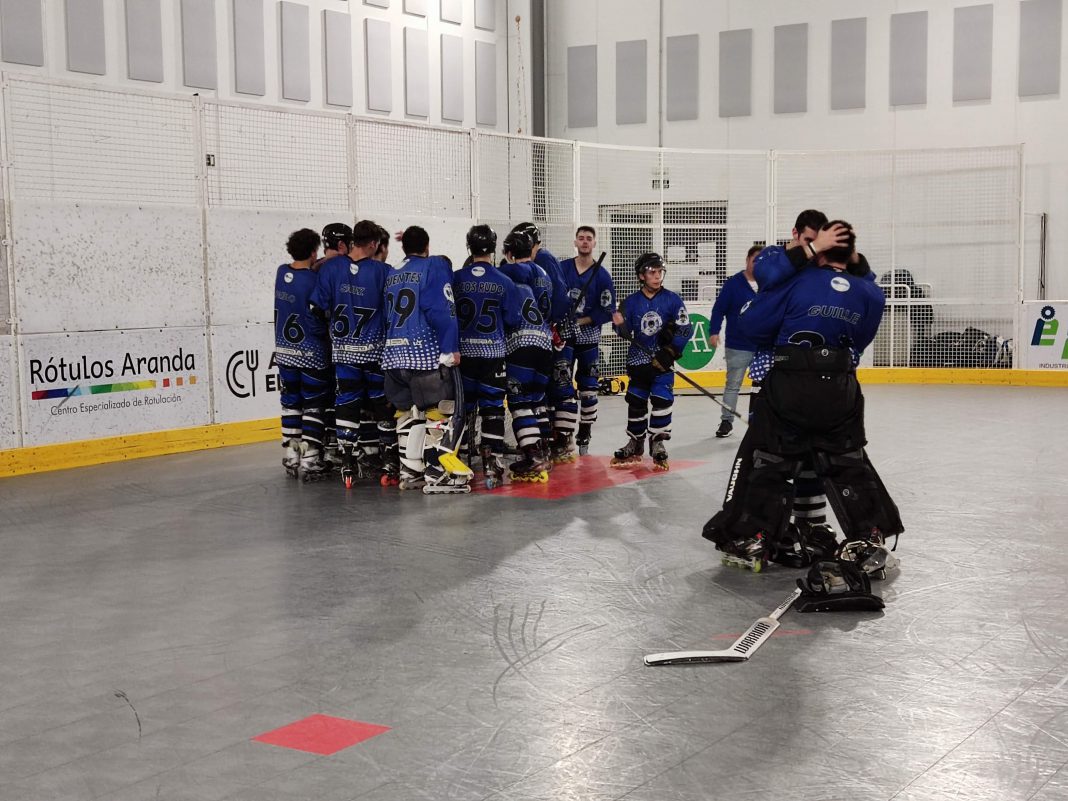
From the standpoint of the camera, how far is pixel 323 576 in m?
6.25

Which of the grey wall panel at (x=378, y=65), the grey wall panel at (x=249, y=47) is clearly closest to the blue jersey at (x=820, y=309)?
the grey wall panel at (x=249, y=47)

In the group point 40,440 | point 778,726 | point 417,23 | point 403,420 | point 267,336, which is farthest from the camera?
point 417,23

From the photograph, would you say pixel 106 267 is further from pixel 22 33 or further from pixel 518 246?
pixel 22 33

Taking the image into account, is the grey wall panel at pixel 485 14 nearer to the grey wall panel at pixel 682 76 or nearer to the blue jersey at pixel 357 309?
the grey wall panel at pixel 682 76

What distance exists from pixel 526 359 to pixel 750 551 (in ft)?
10.5

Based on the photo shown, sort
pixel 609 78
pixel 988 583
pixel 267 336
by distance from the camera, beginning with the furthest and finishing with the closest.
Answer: pixel 609 78 < pixel 267 336 < pixel 988 583

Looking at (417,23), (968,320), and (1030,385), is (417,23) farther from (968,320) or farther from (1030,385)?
(1030,385)

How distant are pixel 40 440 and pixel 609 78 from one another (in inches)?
544

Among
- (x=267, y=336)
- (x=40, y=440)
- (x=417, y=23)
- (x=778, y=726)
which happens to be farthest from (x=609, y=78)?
(x=778, y=726)

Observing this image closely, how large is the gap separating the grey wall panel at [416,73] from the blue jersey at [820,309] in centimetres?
1401

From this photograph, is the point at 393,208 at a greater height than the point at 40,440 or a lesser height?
greater

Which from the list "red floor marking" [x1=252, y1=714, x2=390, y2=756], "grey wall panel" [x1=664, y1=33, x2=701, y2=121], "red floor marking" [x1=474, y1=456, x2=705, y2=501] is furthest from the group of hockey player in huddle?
"grey wall panel" [x1=664, y1=33, x2=701, y2=121]

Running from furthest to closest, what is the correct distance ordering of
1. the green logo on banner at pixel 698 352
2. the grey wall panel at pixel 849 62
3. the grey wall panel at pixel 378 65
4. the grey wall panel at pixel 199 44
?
1. the grey wall panel at pixel 849 62
2. the grey wall panel at pixel 378 65
3. the green logo on banner at pixel 698 352
4. the grey wall panel at pixel 199 44

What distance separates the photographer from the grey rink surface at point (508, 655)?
3.61 metres
